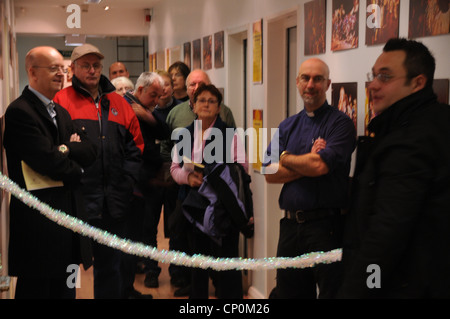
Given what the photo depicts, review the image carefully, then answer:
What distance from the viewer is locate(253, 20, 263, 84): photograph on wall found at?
3.77m

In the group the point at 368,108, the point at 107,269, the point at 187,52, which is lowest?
the point at 107,269

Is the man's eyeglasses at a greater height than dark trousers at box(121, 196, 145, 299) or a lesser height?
greater

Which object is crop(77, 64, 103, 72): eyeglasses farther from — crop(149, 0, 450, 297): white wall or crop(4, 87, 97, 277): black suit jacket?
crop(149, 0, 450, 297): white wall

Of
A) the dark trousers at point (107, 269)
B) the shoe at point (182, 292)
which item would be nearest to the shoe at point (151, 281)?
the shoe at point (182, 292)

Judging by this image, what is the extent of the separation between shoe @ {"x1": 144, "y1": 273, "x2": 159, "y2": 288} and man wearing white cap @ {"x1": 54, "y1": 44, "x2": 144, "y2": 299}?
112 centimetres

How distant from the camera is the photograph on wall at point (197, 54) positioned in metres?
5.10

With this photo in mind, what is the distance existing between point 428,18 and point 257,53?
1.82 metres

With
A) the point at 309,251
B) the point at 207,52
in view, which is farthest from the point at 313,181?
the point at 207,52

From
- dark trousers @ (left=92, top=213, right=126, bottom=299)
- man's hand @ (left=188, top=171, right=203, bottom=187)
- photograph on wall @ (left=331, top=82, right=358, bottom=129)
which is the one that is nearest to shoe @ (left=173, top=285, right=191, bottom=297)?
dark trousers @ (left=92, top=213, right=126, bottom=299)

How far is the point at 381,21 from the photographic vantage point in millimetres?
2441

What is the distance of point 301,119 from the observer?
267 centimetres

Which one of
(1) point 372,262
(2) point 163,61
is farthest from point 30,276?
(2) point 163,61
